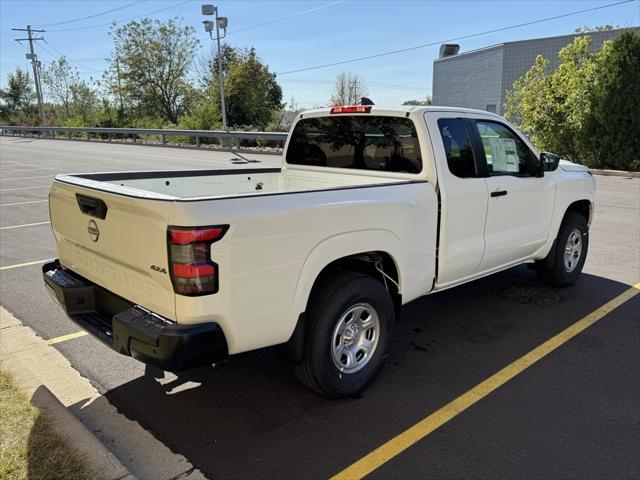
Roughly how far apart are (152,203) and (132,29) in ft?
186

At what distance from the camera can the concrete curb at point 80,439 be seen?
282cm

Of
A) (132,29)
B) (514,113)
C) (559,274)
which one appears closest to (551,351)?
(559,274)

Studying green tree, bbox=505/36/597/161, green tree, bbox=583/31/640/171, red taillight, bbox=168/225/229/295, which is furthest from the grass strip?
green tree, bbox=505/36/597/161

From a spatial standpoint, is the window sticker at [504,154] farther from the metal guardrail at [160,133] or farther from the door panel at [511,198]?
the metal guardrail at [160,133]

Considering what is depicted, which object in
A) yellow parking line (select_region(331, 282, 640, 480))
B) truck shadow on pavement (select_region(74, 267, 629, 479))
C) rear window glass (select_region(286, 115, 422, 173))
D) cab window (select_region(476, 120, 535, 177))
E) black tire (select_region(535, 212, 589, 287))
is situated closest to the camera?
yellow parking line (select_region(331, 282, 640, 480))

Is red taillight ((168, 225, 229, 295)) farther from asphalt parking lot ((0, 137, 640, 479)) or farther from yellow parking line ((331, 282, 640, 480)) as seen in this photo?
yellow parking line ((331, 282, 640, 480))

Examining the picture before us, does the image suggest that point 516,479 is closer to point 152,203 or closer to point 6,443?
point 152,203

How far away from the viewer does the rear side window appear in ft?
14.2

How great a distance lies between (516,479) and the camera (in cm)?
285

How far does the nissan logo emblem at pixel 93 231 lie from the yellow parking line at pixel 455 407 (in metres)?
Answer: 2.00

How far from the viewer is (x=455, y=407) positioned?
3.56 meters

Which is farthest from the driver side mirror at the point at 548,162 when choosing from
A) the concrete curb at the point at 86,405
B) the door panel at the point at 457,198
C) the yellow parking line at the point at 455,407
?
the concrete curb at the point at 86,405

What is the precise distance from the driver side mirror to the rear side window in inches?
43.5

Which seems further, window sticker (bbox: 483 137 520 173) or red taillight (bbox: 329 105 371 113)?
window sticker (bbox: 483 137 520 173)
